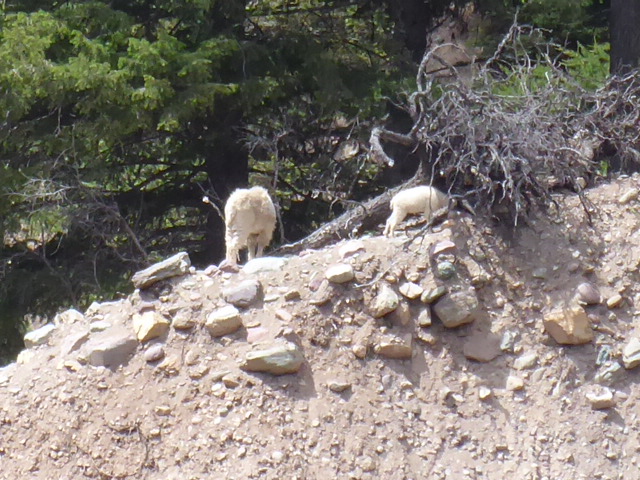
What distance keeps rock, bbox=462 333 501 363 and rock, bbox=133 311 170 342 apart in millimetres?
2137

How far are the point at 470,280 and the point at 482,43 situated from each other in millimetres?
5191

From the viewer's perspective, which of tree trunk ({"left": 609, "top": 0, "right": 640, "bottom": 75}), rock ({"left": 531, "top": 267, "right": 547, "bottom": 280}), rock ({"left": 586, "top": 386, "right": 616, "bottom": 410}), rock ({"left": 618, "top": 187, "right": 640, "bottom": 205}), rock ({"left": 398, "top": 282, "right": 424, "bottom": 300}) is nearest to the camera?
rock ({"left": 586, "top": 386, "right": 616, "bottom": 410})

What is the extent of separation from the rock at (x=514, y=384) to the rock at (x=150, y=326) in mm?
2427

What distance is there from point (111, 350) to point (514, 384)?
2.83 m

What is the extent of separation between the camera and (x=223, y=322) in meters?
7.00

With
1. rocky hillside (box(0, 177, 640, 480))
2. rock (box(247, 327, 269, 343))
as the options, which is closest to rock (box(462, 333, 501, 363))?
rocky hillside (box(0, 177, 640, 480))

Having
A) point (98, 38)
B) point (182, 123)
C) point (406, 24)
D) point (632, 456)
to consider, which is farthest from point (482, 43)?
point (632, 456)

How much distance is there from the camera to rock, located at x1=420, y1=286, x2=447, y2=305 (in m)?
7.19

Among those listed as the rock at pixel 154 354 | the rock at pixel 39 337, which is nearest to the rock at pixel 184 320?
the rock at pixel 154 354

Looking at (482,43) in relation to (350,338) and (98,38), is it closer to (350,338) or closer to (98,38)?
(98,38)

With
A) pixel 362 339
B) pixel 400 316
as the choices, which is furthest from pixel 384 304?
pixel 362 339

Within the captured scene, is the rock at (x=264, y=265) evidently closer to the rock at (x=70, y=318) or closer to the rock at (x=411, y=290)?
the rock at (x=411, y=290)

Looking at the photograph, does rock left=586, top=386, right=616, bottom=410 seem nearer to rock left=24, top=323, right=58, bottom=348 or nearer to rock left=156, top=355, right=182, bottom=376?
rock left=156, top=355, right=182, bottom=376

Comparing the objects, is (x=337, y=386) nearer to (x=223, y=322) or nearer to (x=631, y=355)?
(x=223, y=322)
